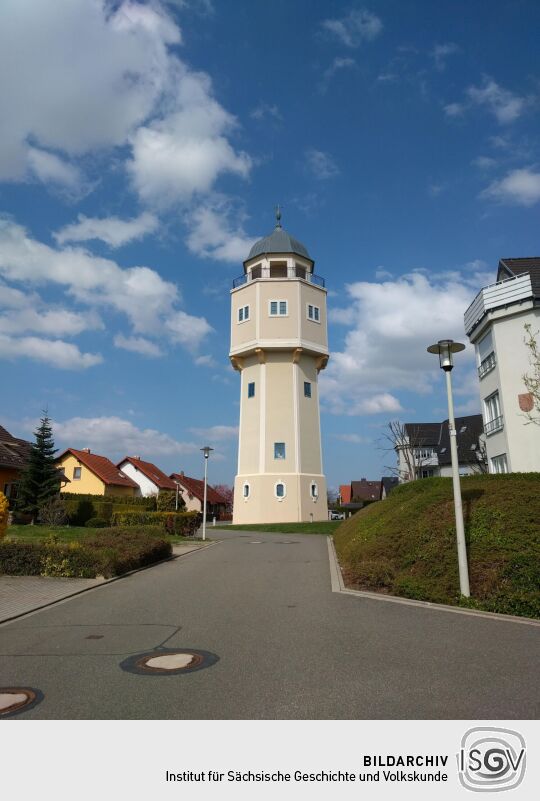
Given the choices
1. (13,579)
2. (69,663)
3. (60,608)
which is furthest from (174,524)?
(69,663)

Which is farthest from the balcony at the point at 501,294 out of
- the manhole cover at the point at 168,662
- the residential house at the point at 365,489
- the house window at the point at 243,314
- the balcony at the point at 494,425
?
the residential house at the point at 365,489

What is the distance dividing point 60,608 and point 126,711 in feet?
20.9

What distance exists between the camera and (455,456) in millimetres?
11109

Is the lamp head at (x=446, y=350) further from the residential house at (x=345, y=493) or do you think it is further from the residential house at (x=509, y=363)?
the residential house at (x=345, y=493)

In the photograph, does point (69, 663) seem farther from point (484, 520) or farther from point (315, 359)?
point (315, 359)

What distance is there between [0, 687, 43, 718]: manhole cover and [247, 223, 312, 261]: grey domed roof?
42924 mm

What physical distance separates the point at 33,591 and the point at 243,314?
34423 millimetres

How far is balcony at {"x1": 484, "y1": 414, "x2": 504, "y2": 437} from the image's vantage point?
26.5 m

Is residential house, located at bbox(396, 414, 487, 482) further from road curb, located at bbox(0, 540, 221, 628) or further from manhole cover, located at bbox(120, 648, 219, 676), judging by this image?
manhole cover, located at bbox(120, 648, 219, 676)

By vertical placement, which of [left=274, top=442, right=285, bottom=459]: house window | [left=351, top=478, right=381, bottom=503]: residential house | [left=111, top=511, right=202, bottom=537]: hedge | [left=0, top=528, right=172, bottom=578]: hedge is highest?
[left=351, top=478, right=381, bottom=503]: residential house

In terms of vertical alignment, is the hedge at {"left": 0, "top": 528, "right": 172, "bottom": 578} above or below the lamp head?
below

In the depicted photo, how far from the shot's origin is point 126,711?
5105 mm

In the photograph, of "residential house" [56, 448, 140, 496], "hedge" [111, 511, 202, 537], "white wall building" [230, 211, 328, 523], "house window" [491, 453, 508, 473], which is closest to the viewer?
"house window" [491, 453, 508, 473]

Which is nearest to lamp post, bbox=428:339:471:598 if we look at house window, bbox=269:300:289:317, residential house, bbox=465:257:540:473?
residential house, bbox=465:257:540:473
